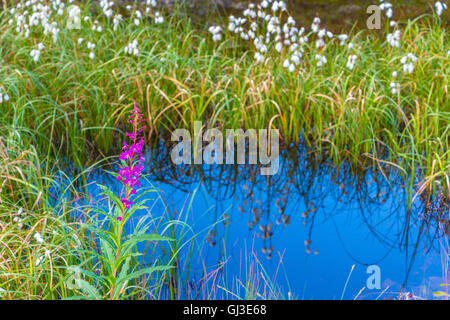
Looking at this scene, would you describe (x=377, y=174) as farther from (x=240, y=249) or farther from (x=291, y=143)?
(x=240, y=249)

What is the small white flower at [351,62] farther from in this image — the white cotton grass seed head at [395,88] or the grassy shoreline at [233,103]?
the white cotton grass seed head at [395,88]

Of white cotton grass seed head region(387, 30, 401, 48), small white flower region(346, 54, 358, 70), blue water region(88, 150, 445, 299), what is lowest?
blue water region(88, 150, 445, 299)

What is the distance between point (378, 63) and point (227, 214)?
2.10 m

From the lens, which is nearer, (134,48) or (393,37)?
(393,37)

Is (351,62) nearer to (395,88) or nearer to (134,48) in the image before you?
(395,88)

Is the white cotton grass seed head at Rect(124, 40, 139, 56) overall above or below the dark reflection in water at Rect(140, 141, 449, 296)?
above

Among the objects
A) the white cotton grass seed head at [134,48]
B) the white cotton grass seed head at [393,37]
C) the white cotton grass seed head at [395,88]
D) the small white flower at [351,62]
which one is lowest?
the white cotton grass seed head at [395,88]

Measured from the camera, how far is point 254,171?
3.73 m

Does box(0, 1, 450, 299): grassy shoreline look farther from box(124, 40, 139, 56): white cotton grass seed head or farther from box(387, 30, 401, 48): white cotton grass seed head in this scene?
box(387, 30, 401, 48): white cotton grass seed head

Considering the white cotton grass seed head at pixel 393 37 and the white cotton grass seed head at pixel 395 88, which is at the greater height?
the white cotton grass seed head at pixel 393 37

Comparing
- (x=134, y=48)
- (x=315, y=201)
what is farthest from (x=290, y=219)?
(x=134, y=48)

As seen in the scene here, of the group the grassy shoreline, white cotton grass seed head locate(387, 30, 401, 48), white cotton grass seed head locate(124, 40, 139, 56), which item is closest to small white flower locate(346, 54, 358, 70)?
the grassy shoreline

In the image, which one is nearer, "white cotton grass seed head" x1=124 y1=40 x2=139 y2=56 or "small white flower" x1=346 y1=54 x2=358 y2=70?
"small white flower" x1=346 y1=54 x2=358 y2=70

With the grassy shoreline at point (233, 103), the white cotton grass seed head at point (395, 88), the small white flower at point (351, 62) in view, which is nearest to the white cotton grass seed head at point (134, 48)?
the grassy shoreline at point (233, 103)
